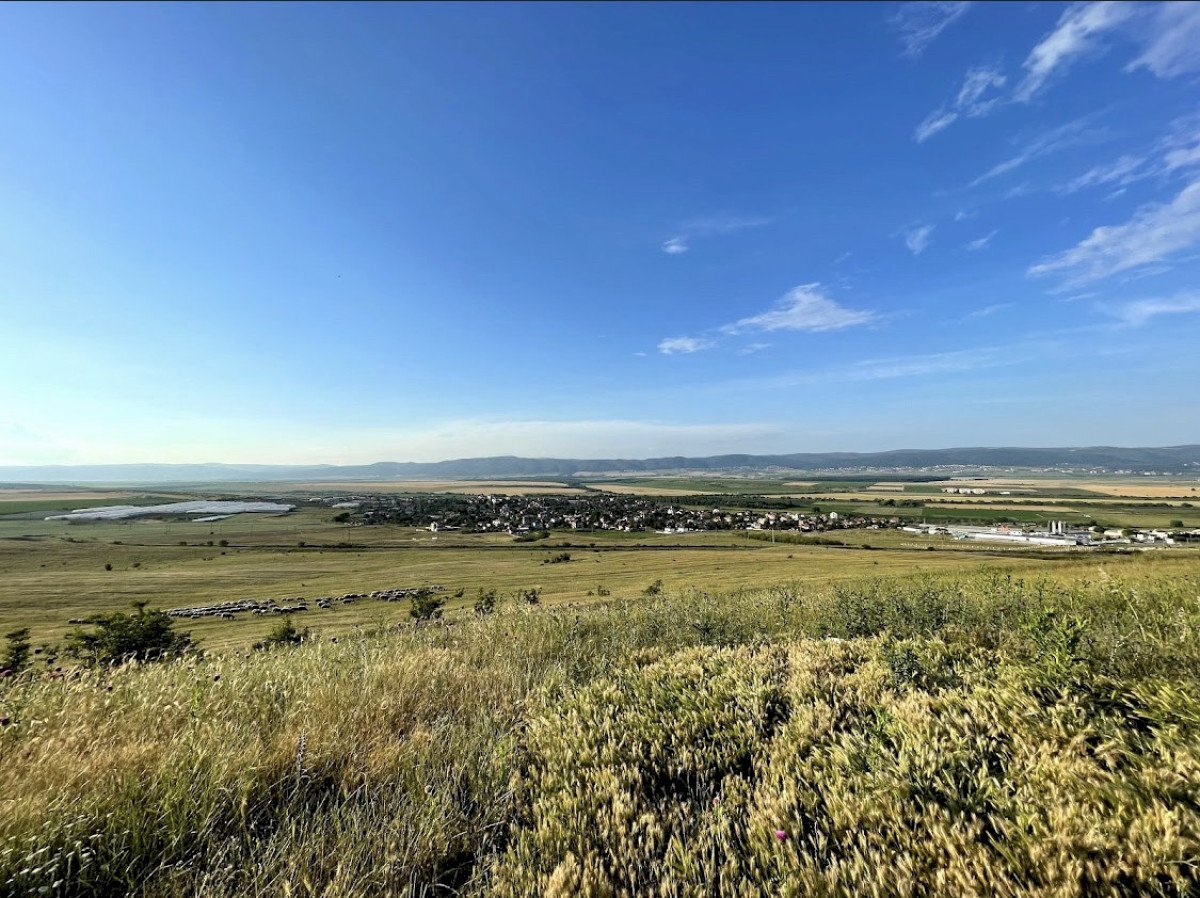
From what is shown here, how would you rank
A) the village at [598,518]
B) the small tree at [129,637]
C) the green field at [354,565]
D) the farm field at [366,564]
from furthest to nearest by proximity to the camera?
the village at [598,518] < the green field at [354,565] < the farm field at [366,564] < the small tree at [129,637]

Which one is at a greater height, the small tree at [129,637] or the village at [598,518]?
the small tree at [129,637]

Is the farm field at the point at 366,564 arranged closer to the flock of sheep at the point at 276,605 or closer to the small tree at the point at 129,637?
the flock of sheep at the point at 276,605

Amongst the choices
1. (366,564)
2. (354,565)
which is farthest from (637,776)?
(366,564)

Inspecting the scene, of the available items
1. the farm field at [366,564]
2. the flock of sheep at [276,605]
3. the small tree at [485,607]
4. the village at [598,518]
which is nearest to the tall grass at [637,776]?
the small tree at [485,607]

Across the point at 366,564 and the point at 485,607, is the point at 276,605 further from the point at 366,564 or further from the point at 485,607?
the point at 485,607

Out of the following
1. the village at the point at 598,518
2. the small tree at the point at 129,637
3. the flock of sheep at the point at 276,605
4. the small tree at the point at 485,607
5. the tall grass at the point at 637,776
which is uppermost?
the tall grass at the point at 637,776

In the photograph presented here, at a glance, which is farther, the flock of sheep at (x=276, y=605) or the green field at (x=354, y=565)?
the flock of sheep at (x=276, y=605)

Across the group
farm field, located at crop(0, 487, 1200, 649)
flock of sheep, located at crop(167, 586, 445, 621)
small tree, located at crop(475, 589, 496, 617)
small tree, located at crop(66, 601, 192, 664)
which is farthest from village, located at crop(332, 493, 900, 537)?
small tree, located at crop(475, 589, 496, 617)

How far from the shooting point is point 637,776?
361cm

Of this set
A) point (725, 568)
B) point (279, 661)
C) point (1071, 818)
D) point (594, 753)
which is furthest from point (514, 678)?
point (725, 568)

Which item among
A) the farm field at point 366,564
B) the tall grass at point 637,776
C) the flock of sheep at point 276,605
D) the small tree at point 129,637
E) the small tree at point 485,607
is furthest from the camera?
the flock of sheep at point 276,605

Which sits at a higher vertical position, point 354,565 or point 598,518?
point 354,565

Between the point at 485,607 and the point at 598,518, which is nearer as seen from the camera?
the point at 485,607

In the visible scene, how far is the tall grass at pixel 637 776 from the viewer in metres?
2.60
